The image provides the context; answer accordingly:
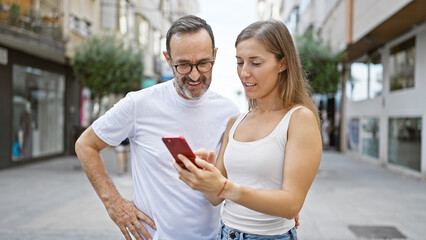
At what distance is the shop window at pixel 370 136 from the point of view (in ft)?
58.5

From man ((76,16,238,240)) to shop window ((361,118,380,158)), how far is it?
1643 centimetres

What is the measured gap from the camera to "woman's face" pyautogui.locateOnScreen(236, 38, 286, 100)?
76.8 inches

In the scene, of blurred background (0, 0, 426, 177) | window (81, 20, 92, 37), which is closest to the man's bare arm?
blurred background (0, 0, 426, 177)

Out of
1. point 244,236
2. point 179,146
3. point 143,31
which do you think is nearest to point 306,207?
point 244,236

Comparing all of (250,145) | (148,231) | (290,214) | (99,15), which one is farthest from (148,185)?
(99,15)

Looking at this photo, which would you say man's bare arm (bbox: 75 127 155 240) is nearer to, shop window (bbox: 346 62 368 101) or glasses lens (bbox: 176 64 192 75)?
glasses lens (bbox: 176 64 192 75)

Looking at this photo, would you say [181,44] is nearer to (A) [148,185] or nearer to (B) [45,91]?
(A) [148,185]

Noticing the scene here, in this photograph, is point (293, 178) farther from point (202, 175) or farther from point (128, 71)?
point (128, 71)

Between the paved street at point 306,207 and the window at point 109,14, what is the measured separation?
419 inches

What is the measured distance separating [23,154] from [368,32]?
40.4ft

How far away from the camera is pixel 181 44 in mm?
2307

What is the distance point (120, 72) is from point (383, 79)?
32.2 feet

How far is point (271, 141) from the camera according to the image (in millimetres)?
1894

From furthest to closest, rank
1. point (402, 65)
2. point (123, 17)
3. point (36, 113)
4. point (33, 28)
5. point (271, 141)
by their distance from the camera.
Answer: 1. point (123, 17)
2. point (36, 113)
3. point (402, 65)
4. point (33, 28)
5. point (271, 141)
